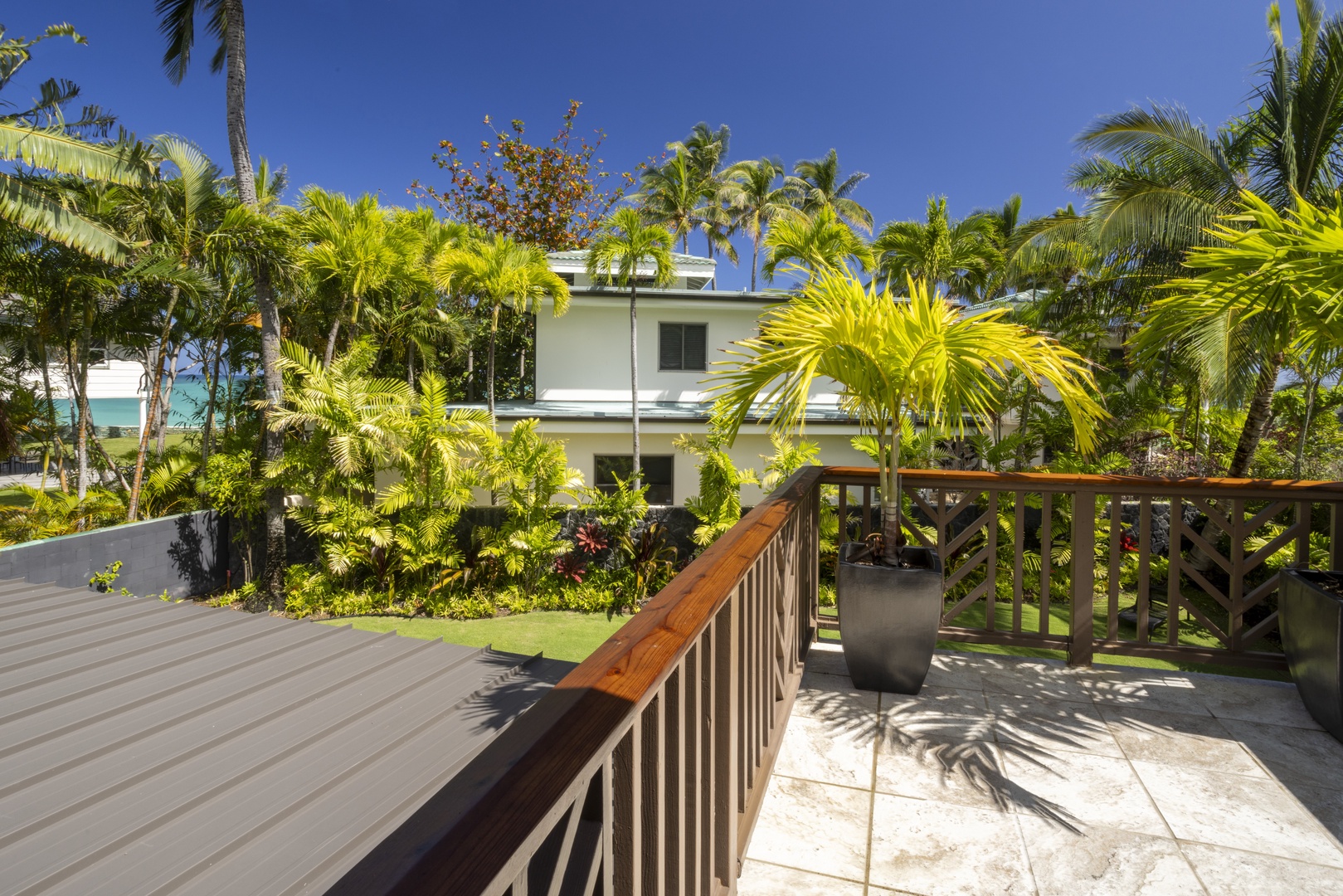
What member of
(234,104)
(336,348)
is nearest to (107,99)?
(234,104)

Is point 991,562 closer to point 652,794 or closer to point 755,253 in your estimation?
point 652,794

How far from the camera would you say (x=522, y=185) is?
21.5 m

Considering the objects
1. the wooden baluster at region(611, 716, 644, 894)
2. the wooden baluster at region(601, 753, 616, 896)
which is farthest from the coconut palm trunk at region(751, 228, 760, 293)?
the wooden baluster at region(601, 753, 616, 896)

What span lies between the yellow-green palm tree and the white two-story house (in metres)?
9.37

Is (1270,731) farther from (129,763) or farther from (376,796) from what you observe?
(129,763)

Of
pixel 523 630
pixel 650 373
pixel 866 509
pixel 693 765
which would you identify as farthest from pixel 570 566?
pixel 693 765

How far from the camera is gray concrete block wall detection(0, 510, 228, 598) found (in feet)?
25.7

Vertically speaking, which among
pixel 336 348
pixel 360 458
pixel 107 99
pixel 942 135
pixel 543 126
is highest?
pixel 942 135

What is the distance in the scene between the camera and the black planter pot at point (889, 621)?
307 centimetres

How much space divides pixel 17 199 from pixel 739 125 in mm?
26790

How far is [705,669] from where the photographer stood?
1503 mm

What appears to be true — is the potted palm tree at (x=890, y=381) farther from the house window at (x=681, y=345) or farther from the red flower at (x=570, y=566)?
the house window at (x=681, y=345)

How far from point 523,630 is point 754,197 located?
919 inches

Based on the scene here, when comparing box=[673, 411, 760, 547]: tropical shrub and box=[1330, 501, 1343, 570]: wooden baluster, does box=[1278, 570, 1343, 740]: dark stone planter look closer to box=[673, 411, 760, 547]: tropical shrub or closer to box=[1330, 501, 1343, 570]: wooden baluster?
box=[1330, 501, 1343, 570]: wooden baluster
